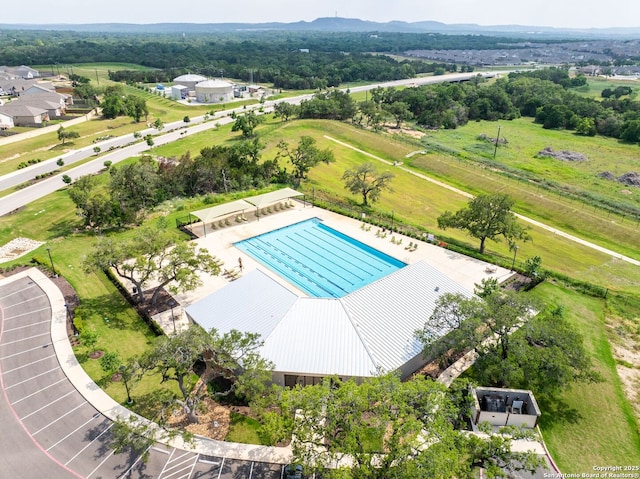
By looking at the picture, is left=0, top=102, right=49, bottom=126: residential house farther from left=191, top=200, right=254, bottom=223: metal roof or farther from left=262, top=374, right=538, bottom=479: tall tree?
left=262, top=374, right=538, bottom=479: tall tree

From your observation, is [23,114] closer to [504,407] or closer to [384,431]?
[384,431]

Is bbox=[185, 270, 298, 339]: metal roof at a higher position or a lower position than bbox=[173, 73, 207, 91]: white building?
lower

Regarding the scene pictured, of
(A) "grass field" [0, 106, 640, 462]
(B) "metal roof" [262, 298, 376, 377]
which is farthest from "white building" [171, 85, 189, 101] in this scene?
(B) "metal roof" [262, 298, 376, 377]

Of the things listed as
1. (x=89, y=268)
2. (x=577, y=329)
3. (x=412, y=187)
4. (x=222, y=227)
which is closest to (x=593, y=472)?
(x=577, y=329)

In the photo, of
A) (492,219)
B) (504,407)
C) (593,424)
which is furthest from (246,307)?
(492,219)

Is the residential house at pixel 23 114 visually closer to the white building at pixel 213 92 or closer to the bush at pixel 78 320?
the white building at pixel 213 92
